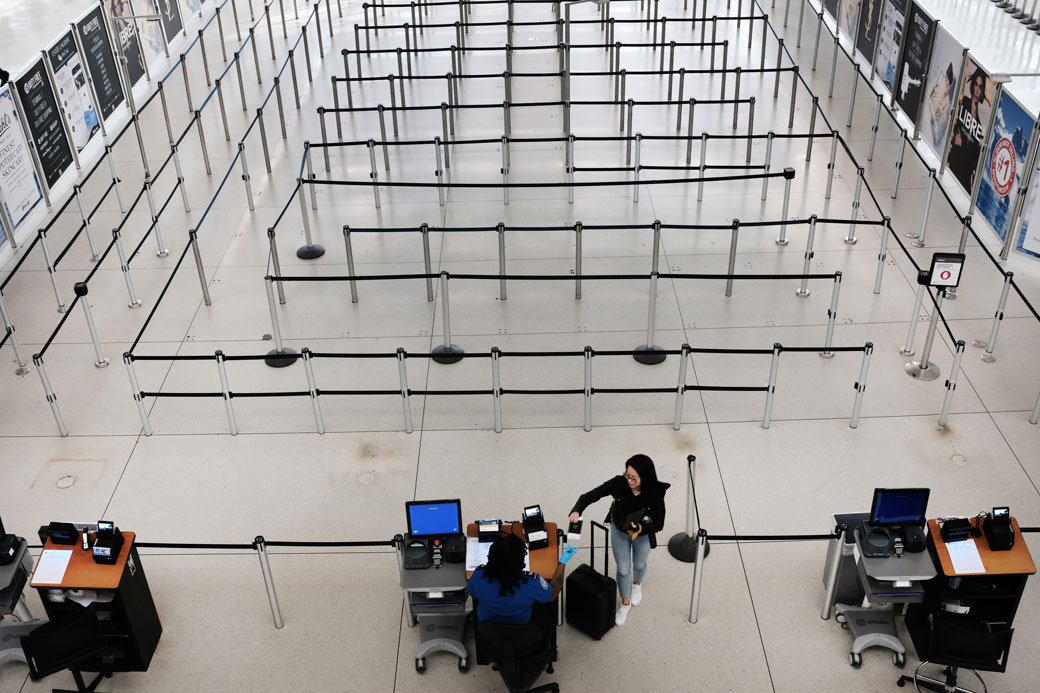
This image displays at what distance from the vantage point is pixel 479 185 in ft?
37.1

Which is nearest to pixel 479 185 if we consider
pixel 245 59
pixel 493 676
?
pixel 493 676

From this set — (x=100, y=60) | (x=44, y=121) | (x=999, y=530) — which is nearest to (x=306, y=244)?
(x=44, y=121)

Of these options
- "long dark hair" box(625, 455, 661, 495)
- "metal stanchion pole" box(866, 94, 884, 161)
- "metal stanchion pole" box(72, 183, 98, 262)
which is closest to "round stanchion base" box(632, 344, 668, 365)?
"long dark hair" box(625, 455, 661, 495)

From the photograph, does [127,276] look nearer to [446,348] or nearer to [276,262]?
[276,262]

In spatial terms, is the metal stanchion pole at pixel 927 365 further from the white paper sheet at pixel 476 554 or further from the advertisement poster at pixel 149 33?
the advertisement poster at pixel 149 33

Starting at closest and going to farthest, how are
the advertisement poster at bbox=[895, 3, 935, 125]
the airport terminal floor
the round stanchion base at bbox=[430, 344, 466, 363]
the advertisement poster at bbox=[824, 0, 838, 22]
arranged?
the airport terminal floor, the round stanchion base at bbox=[430, 344, 466, 363], the advertisement poster at bbox=[895, 3, 935, 125], the advertisement poster at bbox=[824, 0, 838, 22]

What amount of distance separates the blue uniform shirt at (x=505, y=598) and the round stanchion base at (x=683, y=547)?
66.3 inches

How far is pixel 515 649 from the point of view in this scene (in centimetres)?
580

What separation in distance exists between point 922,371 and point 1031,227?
2620 millimetres

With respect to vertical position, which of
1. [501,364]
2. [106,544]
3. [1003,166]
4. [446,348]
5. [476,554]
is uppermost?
[1003,166]

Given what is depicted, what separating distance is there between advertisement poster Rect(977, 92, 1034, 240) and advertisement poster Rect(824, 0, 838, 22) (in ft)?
21.5

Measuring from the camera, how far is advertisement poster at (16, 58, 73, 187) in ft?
38.2

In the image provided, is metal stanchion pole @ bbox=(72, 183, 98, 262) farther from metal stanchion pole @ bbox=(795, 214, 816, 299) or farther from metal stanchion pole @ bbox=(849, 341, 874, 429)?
metal stanchion pole @ bbox=(849, 341, 874, 429)

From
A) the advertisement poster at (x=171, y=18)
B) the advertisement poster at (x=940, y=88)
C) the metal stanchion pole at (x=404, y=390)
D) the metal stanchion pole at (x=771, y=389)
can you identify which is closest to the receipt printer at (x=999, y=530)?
the metal stanchion pole at (x=771, y=389)
